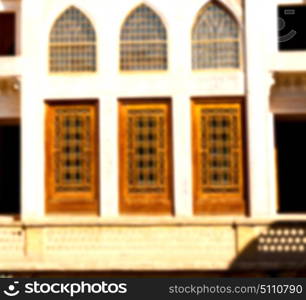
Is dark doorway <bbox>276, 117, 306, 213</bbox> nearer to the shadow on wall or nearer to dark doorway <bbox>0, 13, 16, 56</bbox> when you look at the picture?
the shadow on wall

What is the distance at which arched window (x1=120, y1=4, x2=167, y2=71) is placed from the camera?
12891 mm

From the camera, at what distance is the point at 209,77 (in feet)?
41.7

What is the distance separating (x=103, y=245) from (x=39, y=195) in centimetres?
152

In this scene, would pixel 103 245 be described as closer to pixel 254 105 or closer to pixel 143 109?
pixel 143 109

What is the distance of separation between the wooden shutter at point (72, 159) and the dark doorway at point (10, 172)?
2.91 m

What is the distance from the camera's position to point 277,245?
40.2ft

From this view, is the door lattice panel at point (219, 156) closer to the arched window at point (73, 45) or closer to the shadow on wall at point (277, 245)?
the shadow on wall at point (277, 245)

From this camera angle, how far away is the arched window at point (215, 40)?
Result: 42.0 ft

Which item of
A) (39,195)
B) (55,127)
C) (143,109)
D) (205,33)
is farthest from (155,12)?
(39,195)

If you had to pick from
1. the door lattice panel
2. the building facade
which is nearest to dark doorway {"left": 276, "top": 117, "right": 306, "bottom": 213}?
the building facade

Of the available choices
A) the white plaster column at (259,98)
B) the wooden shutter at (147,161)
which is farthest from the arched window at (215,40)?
A: the wooden shutter at (147,161)

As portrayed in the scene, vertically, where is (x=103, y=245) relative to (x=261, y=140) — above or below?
below

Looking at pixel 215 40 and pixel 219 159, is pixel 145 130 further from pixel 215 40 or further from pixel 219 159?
pixel 215 40

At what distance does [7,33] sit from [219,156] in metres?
5.09
